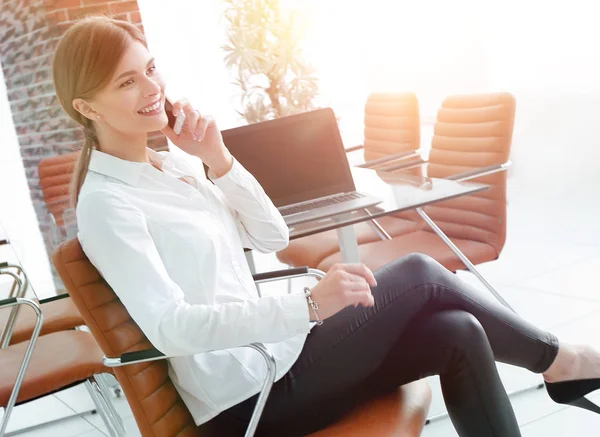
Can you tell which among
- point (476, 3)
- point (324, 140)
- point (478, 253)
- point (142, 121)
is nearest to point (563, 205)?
point (476, 3)

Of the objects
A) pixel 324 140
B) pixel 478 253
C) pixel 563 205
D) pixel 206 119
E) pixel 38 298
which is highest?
pixel 206 119

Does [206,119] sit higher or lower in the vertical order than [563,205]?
higher

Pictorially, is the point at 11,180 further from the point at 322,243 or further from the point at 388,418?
the point at 388,418

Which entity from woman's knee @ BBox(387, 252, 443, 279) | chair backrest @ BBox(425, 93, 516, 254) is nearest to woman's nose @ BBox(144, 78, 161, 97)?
woman's knee @ BBox(387, 252, 443, 279)

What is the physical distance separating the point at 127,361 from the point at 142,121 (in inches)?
19.8

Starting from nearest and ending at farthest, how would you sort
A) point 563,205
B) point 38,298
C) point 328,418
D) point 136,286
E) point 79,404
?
1. point 136,286
2. point 328,418
3. point 38,298
4. point 79,404
5. point 563,205

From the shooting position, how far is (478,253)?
290 centimetres

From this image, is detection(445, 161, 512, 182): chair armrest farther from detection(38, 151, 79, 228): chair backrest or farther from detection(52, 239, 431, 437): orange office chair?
detection(38, 151, 79, 228): chair backrest

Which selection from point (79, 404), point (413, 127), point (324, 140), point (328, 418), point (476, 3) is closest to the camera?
point (328, 418)

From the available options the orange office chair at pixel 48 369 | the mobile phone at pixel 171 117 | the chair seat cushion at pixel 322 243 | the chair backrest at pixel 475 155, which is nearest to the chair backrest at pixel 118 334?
the mobile phone at pixel 171 117

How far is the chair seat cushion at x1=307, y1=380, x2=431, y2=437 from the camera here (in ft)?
5.17

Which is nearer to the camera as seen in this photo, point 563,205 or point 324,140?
point 324,140

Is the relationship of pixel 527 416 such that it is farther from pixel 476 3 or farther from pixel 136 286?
pixel 476 3

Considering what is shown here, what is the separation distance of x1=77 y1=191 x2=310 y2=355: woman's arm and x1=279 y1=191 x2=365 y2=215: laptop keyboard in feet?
3.73
